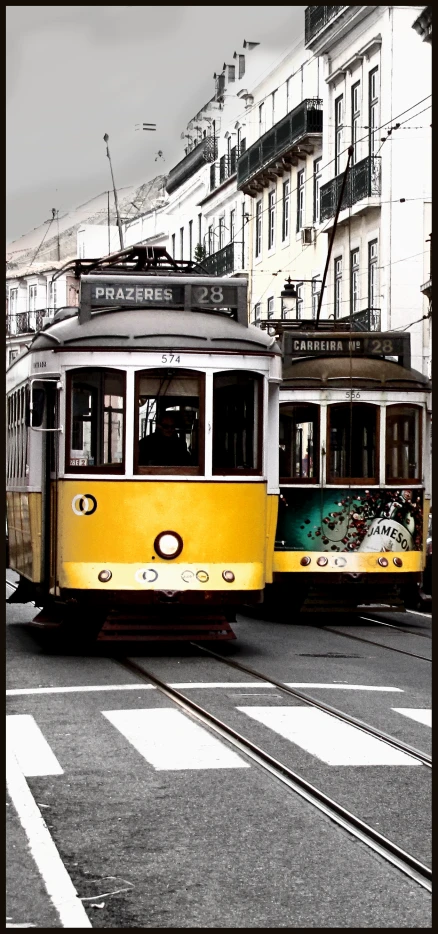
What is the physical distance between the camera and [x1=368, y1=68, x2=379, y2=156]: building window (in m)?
39.9

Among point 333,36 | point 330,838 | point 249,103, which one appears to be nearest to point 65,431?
point 330,838

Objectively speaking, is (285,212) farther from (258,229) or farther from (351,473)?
(351,473)

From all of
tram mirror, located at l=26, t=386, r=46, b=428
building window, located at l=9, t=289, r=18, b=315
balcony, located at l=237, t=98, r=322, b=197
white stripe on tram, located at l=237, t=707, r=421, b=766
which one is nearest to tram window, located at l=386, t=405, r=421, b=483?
tram mirror, located at l=26, t=386, r=46, b=428

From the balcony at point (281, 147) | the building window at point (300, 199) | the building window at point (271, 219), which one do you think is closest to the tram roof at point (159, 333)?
the balcony at point (281, 147)

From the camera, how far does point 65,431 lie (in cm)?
1515

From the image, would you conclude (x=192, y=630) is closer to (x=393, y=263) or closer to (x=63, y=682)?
(x=63, y=682)

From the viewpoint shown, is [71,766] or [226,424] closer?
[71,766]

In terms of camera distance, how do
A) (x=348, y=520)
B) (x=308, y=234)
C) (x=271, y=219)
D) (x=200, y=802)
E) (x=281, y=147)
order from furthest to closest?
(x=271, y=219), (x=281, y=147), (x=308, y=234), (x=348, y=520), (x=200, y=802)

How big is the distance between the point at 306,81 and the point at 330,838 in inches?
1659

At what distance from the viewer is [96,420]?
15047 millimetres

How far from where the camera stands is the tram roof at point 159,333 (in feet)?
48.7

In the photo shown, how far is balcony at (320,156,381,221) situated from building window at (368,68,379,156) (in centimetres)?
39

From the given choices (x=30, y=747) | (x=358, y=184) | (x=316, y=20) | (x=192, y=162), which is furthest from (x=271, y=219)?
(x=30, y=747)

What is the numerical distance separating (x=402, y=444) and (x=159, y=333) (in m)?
5.76
